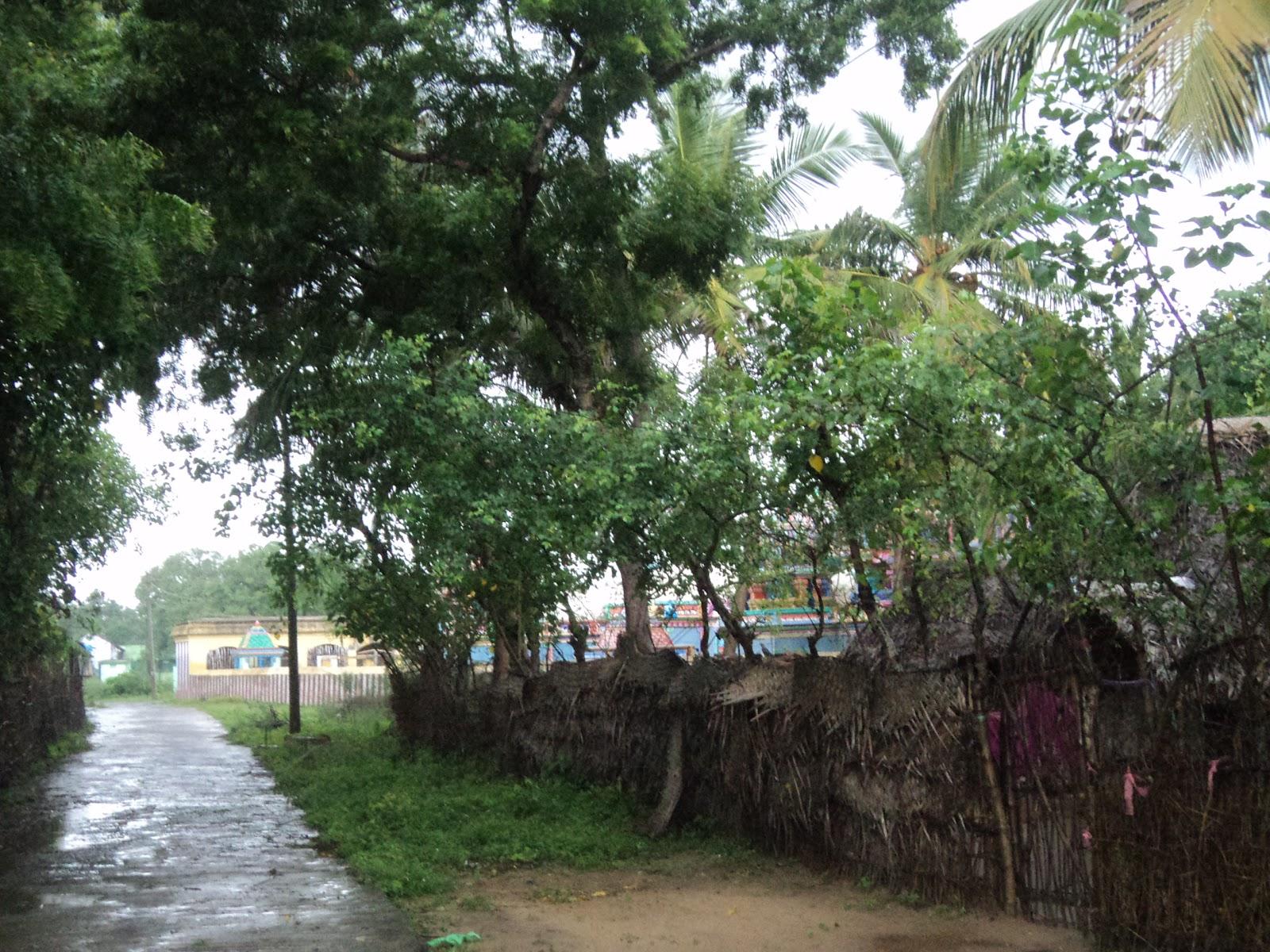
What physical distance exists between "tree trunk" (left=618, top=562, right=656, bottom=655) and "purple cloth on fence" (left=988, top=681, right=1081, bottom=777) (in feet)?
15.2

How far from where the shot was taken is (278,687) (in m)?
51.4

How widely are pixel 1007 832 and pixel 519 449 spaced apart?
203 inches

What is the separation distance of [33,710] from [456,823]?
12351 mm

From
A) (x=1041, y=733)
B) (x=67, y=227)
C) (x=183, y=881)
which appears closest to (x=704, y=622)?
Result: (x=1041, y=733)

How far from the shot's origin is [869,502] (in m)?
8.89

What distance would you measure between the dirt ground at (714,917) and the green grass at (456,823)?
0.47 m

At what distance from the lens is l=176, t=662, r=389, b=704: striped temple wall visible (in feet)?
119

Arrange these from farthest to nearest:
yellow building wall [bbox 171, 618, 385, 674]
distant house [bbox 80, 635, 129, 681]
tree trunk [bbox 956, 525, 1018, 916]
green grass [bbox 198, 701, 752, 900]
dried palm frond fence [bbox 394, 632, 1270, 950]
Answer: distant house [bbox 80, 635, 129, 681] → yellow building wall [bbox 171, 618, 385, 674] → green grass [bbox 198, 701, 752, 900] → tree trunk [bbox 956, 525, 1018, 916] → dried palm frond fence [bbox 394, 632, 1270, 950]

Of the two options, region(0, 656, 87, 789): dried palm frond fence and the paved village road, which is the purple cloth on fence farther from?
region(0, 656, 87, 789): dried palm frond fence

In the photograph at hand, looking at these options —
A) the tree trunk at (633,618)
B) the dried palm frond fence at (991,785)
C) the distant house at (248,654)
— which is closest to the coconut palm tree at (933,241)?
the tree trunk at (633,618)

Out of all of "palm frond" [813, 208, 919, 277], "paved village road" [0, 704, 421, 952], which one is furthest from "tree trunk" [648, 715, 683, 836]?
"palm frond" [813, 208, 919, 277]

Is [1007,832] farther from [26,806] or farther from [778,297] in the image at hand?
[26,806]

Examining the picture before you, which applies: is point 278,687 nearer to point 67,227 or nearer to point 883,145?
point 883,145

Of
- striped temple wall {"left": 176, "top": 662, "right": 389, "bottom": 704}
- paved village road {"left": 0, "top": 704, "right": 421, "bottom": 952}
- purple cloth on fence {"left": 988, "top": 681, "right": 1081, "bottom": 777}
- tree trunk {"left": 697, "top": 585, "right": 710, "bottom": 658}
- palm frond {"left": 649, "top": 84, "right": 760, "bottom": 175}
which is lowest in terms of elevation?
paved village road {"left": 0, "top": 704, "right": 421, "bottom": 952}
